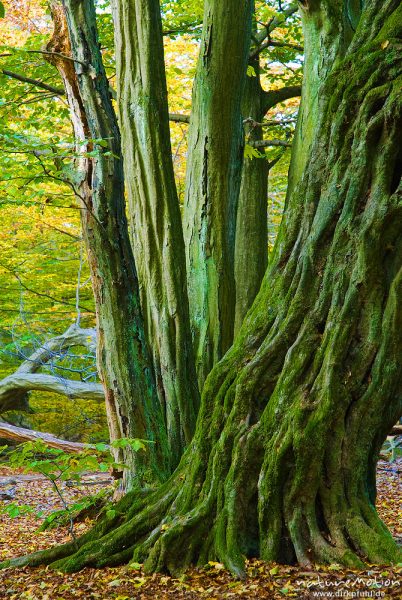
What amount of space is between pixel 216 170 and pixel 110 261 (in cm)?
156

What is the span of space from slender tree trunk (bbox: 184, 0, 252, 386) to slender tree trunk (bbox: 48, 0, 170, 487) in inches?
34.7

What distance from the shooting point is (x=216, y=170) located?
6172 mm

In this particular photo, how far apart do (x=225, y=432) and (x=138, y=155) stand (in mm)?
2706

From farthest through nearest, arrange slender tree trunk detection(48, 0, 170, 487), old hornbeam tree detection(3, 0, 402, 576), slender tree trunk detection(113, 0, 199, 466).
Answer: slender tree trunk detection(113, 0, 199, 466)
slender tree trunk detection(48, 0, 170, 487)
old hornbeam tree detection(3, 0, 402, 576)

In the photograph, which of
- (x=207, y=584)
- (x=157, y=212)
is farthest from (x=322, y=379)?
(x=157, y=212)

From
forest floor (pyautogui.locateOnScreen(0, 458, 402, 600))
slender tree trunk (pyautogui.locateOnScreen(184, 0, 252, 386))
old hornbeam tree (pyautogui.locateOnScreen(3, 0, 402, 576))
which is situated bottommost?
forest floor (pyautogui.locateOnScreen(0, 458, 402, 600))

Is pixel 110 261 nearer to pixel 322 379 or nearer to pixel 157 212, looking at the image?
pixel 157 212

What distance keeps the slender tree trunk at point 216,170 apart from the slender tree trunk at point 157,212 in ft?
1.56

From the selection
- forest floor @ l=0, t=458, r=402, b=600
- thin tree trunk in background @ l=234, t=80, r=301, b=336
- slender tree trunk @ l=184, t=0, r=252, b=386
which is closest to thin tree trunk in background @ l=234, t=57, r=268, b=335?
thin tree trunk in background @ l=234, t=80, r=301, b=336

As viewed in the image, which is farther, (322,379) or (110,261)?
(110,261)

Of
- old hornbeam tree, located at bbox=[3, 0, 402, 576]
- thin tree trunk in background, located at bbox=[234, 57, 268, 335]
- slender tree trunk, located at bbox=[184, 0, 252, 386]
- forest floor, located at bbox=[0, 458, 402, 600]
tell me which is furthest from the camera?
thin tree trunk in background, located at bbox=[234, 57, 268, 335]

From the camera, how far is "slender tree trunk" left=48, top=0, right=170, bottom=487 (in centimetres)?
526

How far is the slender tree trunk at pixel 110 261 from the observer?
17.3 ft

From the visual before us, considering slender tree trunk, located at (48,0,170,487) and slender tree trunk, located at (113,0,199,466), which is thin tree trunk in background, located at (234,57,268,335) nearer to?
slender tree trunk, located at (113,0,199,466)
